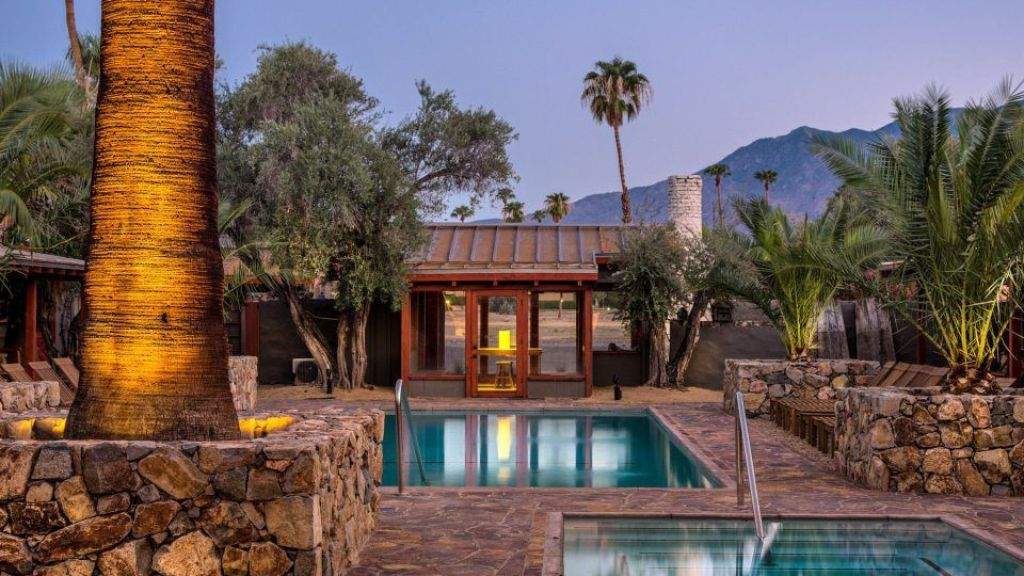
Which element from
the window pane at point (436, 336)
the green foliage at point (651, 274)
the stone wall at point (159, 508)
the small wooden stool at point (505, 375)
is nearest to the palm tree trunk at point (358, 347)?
the window pane at point (436, 336)

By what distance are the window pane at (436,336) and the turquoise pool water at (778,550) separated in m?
11.8

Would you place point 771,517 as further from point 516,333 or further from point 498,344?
point 498,344

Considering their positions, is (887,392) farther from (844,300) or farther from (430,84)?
(430,84)

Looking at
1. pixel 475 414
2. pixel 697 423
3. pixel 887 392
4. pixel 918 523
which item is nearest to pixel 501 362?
pixel 475 414

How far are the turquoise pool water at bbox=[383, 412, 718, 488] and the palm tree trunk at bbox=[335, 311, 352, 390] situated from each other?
2.92m

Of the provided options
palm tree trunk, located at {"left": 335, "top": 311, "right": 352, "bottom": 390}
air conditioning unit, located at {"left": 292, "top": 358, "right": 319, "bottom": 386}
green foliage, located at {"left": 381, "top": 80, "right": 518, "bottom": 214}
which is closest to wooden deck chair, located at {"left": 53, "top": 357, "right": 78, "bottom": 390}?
palm tree trunk, located at {"left": 335, "top": 311, "right": 352, "bottom": 390}

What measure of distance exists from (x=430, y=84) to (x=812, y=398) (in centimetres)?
1715

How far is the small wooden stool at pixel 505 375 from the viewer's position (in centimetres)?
1980

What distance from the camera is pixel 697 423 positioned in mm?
15453

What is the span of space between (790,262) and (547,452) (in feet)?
15.7

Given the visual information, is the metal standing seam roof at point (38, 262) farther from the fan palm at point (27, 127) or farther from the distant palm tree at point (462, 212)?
the distant palm tree at point (462, 212)

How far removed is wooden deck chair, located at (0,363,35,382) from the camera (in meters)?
13.7

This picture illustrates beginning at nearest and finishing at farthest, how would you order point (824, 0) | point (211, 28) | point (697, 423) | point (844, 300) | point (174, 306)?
point (174, 306), point (211, 28), point (697, 423), point (844, 300), point (824, 0)

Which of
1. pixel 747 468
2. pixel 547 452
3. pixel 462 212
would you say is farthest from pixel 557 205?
pixel 747 468
